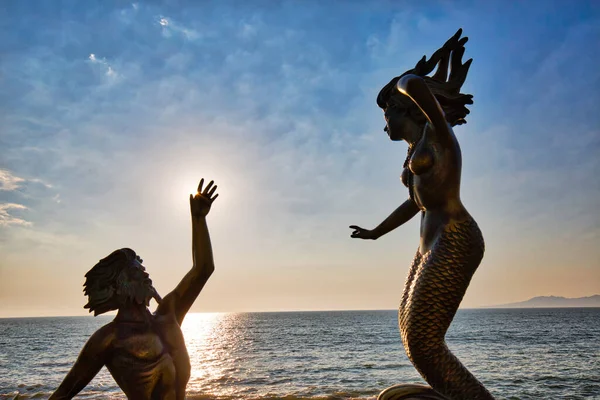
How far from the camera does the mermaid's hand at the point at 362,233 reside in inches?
175

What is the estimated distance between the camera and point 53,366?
44.2m

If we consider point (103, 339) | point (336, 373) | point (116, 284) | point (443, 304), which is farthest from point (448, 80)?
point (336, 373)

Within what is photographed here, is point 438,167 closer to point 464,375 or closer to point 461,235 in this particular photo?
point 461,235

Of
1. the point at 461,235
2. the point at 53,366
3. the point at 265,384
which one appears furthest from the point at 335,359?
the point at 461,235

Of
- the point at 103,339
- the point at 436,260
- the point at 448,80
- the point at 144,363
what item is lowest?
the point at 144,363

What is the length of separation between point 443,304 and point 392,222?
106 cm

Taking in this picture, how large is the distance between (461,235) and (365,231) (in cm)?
129

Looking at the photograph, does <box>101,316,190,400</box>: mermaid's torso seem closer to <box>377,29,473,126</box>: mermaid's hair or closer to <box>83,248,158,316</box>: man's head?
<box>83,248,158,316</box>: man's head

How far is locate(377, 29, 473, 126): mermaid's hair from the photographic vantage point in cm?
383

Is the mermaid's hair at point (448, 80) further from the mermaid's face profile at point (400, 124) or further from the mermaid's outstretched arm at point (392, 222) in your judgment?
the mermaid's outstretched arm at point (392, 222)

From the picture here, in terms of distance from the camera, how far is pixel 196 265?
389 centimetres

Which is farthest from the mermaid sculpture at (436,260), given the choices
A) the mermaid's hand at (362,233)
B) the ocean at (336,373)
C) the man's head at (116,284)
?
the ocean at (336,373)

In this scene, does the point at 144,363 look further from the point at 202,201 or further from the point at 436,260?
the point at 436,260

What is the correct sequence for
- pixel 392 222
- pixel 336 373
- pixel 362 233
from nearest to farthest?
pixel 392 222 → pixel 362 233 → pixel 336 373
